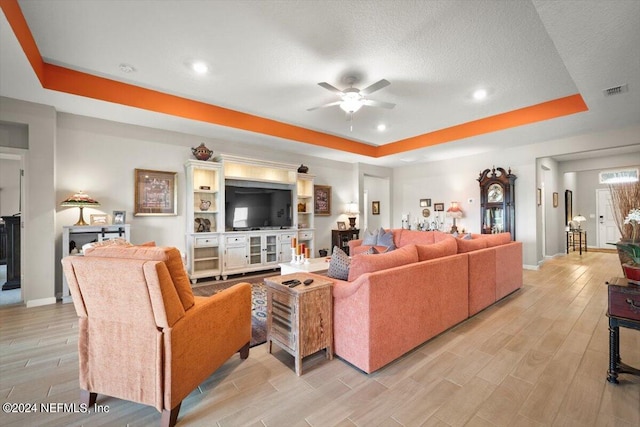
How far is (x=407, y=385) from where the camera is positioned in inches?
75.3

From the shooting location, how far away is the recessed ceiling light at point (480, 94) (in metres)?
3.76

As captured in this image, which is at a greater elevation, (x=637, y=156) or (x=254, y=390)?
(x=637, y=156)

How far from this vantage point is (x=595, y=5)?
1.93 metres

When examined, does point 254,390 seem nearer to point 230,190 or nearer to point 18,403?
point 18,403

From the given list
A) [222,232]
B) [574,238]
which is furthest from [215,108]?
[574,238]

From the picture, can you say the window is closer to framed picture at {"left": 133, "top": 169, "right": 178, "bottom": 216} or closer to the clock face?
the clock face

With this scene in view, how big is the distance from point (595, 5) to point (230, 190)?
16.4ft

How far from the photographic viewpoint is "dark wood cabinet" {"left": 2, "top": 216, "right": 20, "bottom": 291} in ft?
14.2

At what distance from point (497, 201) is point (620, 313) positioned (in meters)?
4.85

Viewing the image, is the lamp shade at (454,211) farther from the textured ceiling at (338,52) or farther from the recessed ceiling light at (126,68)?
the recessed ceiling light at (126,68)

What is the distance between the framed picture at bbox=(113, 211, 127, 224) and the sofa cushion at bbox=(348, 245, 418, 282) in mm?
3858

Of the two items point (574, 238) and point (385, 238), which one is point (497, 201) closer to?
point (385, 238)

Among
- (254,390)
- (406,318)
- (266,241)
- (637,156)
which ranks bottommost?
(254,390)

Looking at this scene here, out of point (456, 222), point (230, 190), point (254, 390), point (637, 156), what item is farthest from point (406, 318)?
point (637, 156)
